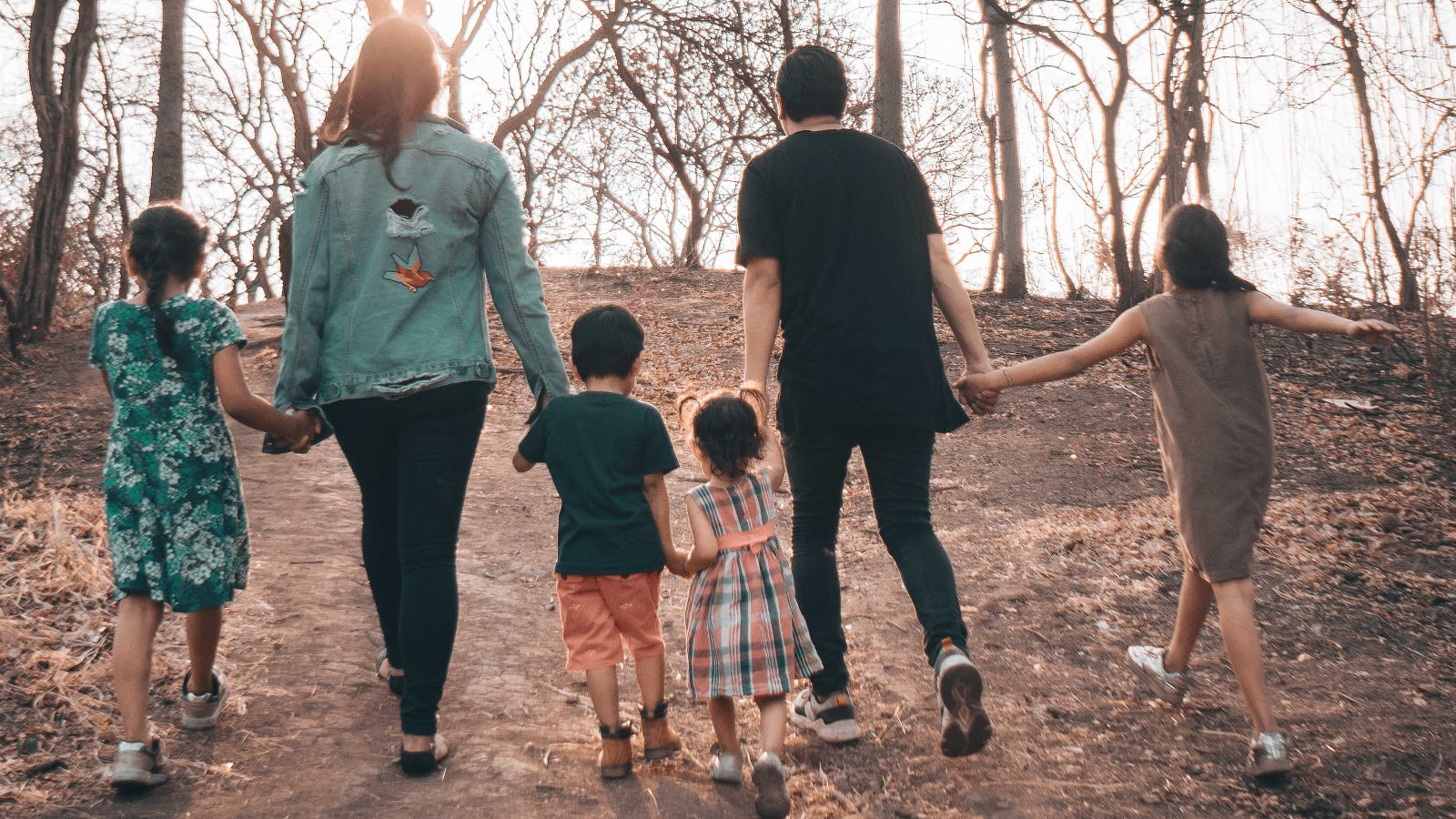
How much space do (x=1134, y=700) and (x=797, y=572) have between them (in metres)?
1.32

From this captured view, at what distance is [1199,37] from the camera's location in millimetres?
11016

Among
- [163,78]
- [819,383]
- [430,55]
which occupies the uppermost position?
[163,78]

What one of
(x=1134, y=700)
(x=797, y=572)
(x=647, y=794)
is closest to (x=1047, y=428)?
(x=1134, y=700)

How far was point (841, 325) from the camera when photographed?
10.3 ft

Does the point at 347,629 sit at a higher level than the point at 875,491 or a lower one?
lower

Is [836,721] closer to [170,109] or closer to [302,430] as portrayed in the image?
[302,430]

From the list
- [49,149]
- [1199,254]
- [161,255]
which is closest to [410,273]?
[161,255]

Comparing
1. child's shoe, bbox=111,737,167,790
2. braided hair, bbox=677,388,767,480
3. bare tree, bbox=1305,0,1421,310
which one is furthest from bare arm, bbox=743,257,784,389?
bare tree, bbox=1305,0,1421,310

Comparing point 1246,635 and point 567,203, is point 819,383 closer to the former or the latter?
point 1246,635

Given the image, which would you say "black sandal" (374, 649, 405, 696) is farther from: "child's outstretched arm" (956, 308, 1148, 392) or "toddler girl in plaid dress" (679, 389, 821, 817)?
"child's outstretched arm" (956, 308, 1148, 392)

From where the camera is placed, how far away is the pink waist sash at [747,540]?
311 cm

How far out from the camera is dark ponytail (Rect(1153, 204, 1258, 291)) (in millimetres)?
3297

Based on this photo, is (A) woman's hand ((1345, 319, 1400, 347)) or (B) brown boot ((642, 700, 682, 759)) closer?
(A) woman's hand ((1345, 319, 1400, 347))

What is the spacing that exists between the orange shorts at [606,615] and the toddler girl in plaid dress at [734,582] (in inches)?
5.3
